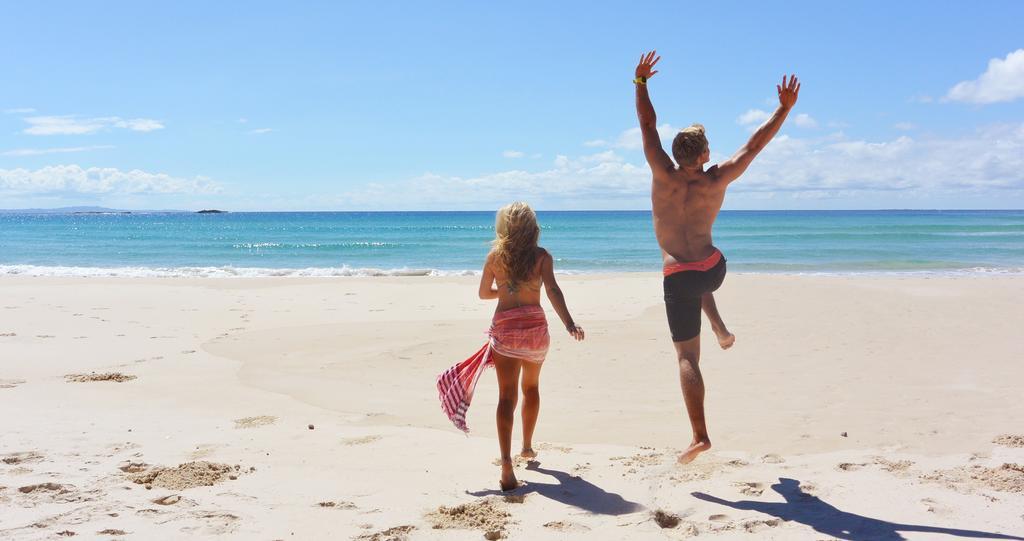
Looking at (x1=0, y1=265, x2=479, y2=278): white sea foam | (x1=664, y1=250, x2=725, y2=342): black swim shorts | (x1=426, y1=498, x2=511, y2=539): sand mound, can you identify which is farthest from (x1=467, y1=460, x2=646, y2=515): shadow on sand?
(x1=0, y1=265, x2=479, y2=278): white sea foam

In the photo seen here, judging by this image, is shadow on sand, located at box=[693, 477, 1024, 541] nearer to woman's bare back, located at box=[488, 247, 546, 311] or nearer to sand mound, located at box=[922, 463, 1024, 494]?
sand mound, located at box=[922, 463, 1024, 494]

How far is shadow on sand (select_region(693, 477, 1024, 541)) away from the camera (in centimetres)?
337

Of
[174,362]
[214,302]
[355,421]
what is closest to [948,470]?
[355,421]

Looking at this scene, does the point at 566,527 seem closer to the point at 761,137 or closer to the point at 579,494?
the point at 579,494

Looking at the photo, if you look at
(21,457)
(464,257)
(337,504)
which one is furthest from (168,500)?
(464,257)

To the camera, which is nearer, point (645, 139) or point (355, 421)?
point (645, 139)

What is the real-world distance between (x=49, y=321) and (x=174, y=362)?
407 cm

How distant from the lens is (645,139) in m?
4.32

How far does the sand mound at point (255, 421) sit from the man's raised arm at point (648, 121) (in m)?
3.44

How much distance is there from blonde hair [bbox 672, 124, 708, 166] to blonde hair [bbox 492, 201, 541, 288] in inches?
36.1

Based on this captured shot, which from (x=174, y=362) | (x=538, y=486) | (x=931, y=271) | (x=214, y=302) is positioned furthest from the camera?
(x=931, y=271)

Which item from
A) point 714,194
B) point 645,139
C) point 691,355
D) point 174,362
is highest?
point 645,139

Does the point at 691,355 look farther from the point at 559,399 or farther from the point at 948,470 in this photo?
the point at 559,399

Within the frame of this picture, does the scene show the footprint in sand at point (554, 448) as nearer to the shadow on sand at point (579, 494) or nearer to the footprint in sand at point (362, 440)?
the shadow on sand at point (579, 494)
